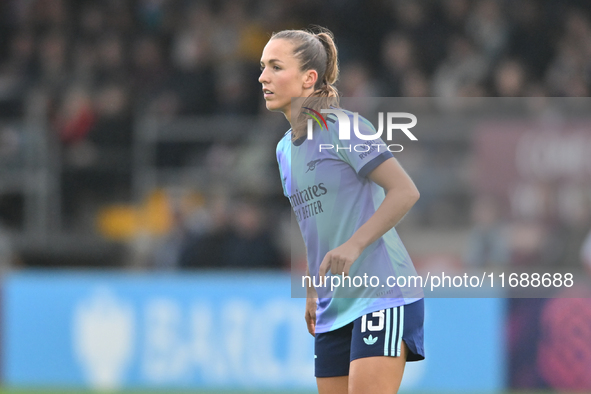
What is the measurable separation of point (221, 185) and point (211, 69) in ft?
6.52

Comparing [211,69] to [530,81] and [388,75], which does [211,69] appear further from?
[530,81]

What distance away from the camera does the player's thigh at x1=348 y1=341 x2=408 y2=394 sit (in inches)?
131

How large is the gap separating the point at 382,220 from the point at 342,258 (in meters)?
0.21

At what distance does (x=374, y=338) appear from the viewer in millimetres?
3383

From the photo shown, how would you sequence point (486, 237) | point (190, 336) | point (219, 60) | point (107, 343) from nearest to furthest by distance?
point (486, 237) < point (190, 336) < point (107, 343) < point (219, 60)

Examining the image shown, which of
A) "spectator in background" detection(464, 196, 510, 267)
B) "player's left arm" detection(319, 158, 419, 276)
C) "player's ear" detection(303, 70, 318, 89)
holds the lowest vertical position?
"player's left arm" detection(319, 158, 419, 276)

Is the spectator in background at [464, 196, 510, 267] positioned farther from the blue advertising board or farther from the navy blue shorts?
→ the navy blue shorts

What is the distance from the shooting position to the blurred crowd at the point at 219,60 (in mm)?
9984

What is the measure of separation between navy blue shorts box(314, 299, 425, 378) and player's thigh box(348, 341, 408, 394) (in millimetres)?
24

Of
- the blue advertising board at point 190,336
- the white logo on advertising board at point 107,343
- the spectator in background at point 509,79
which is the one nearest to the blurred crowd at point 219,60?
the spectator in background at point 509,79

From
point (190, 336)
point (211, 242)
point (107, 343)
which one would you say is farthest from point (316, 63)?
point (211, 242)

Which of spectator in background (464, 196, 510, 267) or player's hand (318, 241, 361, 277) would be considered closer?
player's hand (318, 241, 361, 277)

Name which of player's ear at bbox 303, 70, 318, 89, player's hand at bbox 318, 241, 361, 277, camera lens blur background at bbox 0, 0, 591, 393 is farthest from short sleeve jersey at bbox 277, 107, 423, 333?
camera lens blur background at bbox 0, 0, 591, 393

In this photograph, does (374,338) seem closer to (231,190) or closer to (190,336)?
(190,336)
